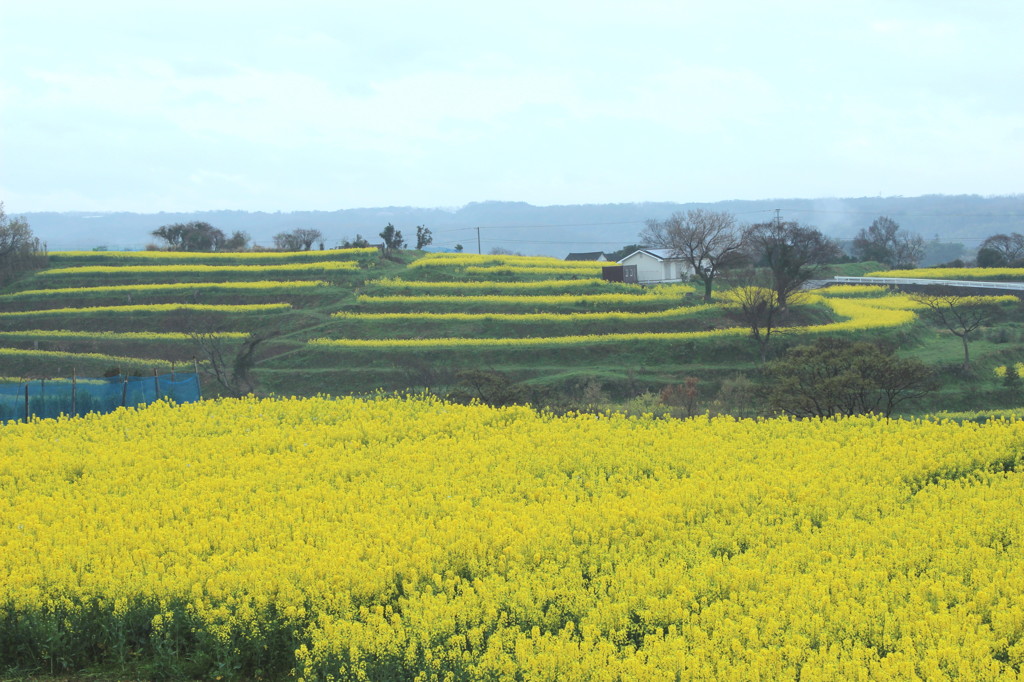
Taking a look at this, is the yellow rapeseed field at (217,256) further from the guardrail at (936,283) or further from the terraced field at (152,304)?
the guardrail at (936,283)

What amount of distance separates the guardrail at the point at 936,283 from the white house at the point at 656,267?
16029 mm

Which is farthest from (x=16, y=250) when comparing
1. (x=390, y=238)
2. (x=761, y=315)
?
(x=761, y=315)

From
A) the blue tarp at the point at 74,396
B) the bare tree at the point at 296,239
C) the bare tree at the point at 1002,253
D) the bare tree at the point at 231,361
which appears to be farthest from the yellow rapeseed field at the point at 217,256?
the bare tree at the point at 1002,253

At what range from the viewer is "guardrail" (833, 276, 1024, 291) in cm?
6112

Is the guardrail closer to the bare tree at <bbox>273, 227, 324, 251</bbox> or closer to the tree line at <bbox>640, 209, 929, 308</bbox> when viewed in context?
the tree line at <bbox>640, 209, 929, 308</bbox>

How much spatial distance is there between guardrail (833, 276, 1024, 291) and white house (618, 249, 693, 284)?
16.0 metres

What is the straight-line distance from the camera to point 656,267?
6844 centimetres

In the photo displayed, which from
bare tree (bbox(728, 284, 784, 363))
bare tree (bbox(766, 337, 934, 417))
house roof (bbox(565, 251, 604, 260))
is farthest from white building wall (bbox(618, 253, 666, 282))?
bare tree (bbox(766, 337, 934, 417))

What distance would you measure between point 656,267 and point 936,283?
20.2 m

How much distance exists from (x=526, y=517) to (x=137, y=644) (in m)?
5.15

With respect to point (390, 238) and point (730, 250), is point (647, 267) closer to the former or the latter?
point (730, 250)

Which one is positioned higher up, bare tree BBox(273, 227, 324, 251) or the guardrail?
bare tree BBox(273, 227, 324, 251)

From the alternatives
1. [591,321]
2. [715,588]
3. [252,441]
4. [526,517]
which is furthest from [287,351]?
[715,588]

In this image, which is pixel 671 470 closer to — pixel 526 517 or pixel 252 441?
pixel 526 517
